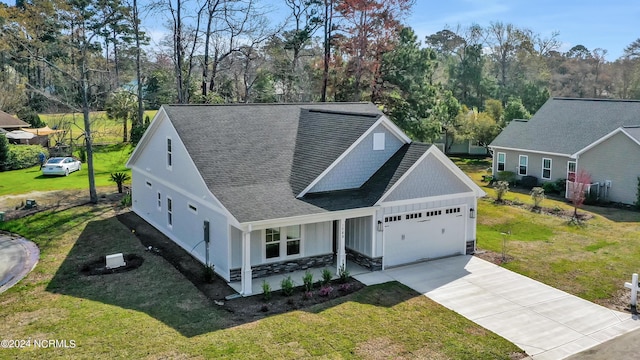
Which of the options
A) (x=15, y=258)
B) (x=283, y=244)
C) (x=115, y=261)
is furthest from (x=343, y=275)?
(x=15, y=258)

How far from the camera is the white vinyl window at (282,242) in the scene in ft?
52.3

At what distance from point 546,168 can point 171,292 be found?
24957mm

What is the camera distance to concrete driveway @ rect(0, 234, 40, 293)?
16156 mm

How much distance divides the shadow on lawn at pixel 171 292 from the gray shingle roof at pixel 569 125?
2034cm

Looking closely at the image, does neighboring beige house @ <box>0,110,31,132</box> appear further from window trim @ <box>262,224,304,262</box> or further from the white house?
window trim @ <box>262,224,304,262</box>

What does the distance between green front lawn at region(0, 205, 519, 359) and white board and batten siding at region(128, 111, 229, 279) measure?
1.61 metres

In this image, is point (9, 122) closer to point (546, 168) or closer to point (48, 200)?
point (48, 200)

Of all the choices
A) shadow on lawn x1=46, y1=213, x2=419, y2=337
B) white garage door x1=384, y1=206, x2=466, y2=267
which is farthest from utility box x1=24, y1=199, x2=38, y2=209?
white garage door x1=384, y1=206, x2=466, y2=267

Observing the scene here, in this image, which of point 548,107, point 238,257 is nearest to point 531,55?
point 548,107

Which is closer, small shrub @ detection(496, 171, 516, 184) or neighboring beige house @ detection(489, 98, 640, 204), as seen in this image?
neighboring beige house @ detection(489, 98, 640, 204)

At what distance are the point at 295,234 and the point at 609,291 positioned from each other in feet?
31.2

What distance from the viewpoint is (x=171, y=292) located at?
14.6 meters

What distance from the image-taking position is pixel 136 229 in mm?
21562

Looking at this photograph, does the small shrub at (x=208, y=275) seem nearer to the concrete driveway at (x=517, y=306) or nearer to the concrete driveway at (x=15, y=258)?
the concrete driveway at (x=517, y=306)
